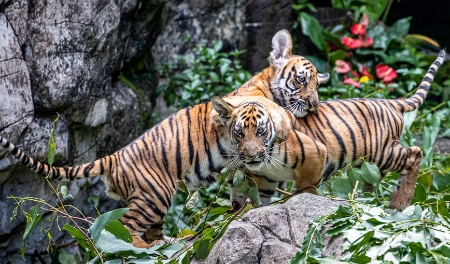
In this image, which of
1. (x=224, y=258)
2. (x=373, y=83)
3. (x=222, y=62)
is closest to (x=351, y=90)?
(x=373, y=83)

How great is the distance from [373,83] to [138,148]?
4.07 meters

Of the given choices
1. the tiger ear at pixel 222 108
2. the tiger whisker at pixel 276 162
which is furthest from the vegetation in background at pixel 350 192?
the tiger ear at pixel 222 108

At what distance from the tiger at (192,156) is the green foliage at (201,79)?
7.79ft

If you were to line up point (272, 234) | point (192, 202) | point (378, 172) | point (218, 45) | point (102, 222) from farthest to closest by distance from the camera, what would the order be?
point (218, 45) → point (378, 172) → point (192, 202) → point (102, 222) → point (272, 234)

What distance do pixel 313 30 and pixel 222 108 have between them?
454 cm

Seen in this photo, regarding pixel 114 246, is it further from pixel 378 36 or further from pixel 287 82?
pixel 378 36

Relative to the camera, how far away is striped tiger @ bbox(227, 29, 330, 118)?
522 centimetres

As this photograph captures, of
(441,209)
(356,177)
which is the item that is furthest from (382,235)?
(356,177)

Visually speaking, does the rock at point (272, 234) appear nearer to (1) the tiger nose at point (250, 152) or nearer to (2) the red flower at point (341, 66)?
(1) the tiger nose at point (250, 152)

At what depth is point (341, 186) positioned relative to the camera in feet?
14.9

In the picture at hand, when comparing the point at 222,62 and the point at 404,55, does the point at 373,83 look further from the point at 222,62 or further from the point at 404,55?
the point at 222,62

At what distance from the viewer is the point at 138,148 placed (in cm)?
497

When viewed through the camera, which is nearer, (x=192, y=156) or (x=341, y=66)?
(x=192, y=156)

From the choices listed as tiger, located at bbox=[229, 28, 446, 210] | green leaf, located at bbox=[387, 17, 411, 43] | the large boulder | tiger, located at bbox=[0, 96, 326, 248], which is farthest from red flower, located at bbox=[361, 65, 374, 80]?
tiger, located at bbox=[0, 96, 326, 248]
